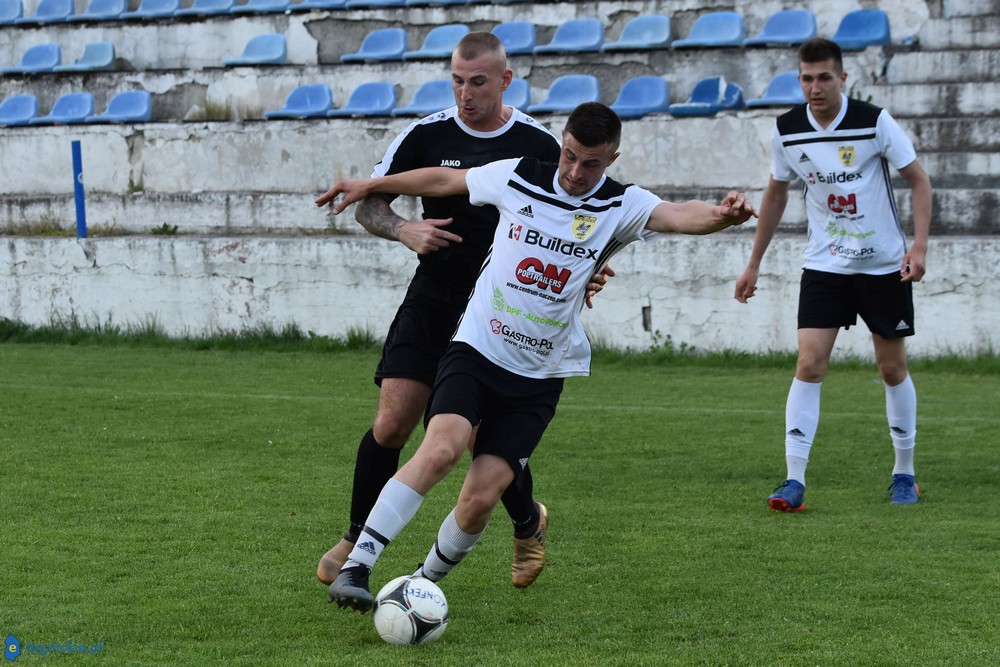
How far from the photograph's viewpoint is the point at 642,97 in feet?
48.3

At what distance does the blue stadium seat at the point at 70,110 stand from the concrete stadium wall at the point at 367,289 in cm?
331

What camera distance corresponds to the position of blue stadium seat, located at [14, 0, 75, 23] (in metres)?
19.3

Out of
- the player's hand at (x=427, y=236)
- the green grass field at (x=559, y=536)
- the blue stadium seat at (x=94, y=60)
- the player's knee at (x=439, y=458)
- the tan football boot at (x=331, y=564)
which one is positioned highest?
the blue stadium seat at (x=94, y=60)

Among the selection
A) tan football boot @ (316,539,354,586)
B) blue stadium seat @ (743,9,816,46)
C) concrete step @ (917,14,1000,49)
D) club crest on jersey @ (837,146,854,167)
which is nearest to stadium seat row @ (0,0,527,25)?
blue stadium seat @ (743,9,816,46)

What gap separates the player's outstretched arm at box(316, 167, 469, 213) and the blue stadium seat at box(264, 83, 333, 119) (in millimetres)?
11148

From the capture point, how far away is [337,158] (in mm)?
15117

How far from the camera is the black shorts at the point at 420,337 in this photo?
511 cm

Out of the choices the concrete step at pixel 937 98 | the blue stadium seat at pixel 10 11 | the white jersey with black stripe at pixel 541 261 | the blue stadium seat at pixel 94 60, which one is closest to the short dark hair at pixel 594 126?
the white jersey with black stripe at pixel 541 261

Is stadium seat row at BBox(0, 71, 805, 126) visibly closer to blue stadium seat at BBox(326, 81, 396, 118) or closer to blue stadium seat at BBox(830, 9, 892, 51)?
blue stadium seat at BBox(326, 81, 396, 118)

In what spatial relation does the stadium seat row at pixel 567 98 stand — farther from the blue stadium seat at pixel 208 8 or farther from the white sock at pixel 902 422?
the white sock at pixel 902 422

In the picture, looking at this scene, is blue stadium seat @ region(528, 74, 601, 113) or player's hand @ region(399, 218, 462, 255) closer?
player's hand @ region(399, 218, 462, 255)

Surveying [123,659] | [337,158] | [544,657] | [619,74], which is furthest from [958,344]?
[123,659]

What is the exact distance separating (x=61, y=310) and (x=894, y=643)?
1136 centimetres

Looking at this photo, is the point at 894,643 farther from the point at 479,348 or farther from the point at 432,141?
the point at 432,141
